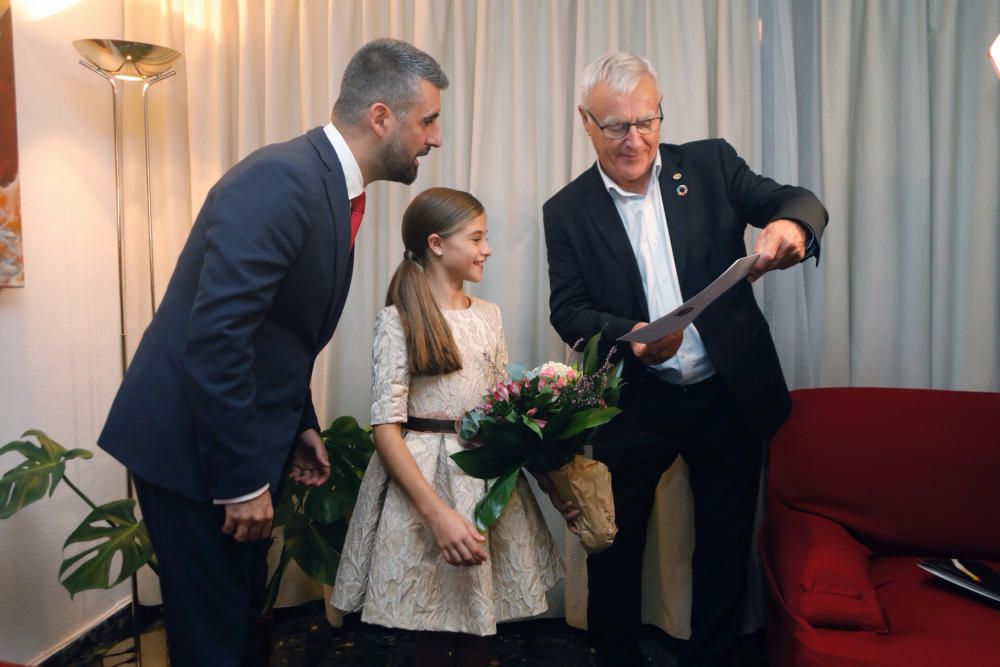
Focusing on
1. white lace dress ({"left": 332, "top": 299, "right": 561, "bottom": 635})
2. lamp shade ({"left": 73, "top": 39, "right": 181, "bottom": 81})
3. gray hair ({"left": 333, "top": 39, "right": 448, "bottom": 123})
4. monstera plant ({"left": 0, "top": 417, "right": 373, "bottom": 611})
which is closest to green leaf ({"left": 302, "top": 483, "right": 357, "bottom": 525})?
monstera plant ({"left": 0, "top": 417, "right": 373, "bottom": 611})

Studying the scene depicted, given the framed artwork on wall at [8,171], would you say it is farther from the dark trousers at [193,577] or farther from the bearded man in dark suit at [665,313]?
the bearded man in dark suit at [665,313]

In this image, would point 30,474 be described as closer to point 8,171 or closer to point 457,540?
point 8,171

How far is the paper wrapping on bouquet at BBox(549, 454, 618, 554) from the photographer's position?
180cm

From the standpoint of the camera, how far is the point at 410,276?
1977 mm

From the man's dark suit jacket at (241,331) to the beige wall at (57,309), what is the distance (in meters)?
1.21

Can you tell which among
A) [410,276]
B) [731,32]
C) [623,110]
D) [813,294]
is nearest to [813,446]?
[813,294]

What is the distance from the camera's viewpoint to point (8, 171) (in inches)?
87.0

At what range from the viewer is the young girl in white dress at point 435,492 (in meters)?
1.80

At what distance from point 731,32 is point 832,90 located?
1.39 feet

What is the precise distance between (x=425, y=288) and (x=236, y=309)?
2.39 feet

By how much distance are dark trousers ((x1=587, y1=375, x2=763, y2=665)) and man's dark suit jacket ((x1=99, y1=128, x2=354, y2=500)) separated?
3.81 ft

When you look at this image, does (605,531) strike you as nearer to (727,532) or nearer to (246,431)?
(727,532)

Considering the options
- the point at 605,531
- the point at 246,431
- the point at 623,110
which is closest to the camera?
the point at 246,431

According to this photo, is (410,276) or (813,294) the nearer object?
(410,276)
